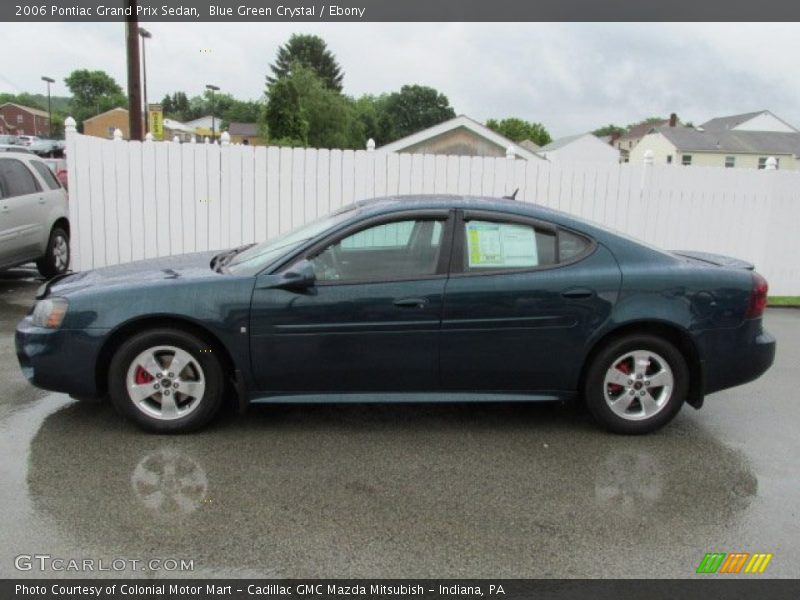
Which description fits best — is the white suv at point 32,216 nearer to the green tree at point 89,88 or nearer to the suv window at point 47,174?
the suv window at point 47,174

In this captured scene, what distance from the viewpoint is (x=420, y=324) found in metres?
4.49

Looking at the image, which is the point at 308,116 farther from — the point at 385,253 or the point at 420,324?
the point at 420,324

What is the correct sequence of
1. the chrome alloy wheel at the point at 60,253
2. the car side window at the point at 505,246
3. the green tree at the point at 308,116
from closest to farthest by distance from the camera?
1. the car side window at the point at 505,246
2. the chrome alloy wheel at the point at 60,253
3. the green tree at the point at 308,116

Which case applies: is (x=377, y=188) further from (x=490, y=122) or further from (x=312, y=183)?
(x=490, y=122)

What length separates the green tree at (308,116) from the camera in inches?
1436

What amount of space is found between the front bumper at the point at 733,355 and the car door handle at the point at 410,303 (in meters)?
1.86

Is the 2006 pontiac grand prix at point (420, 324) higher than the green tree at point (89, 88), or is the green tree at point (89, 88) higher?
the green tree at point (89, 88)

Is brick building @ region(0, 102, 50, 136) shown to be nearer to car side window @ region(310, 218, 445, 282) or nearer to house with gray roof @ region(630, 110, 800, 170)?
house with gray roof @ region(630, 110, 800, 170)

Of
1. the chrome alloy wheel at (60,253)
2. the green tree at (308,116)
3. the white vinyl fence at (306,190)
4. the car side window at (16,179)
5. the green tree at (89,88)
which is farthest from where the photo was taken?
the green tree at (89,88)

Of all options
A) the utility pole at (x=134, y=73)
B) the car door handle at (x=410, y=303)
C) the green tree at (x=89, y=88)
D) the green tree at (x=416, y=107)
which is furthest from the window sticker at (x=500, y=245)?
the green tree at (x=89, y=88)

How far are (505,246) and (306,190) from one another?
17.9 feet

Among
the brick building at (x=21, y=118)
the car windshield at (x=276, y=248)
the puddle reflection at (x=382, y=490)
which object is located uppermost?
the brick building at (x=21, y=118)

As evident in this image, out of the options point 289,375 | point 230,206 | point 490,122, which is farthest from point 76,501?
point 490,122

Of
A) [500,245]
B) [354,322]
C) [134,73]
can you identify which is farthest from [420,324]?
[134,73]
